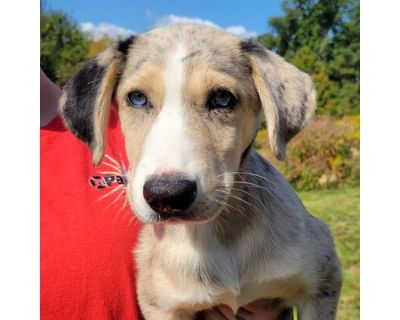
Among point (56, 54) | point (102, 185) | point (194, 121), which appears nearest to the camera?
point (194, 121)

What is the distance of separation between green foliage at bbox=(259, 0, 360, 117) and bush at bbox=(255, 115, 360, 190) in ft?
0.87

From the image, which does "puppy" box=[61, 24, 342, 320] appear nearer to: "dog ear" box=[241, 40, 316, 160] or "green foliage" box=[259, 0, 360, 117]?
"dog ear" box=[241, 40, 316, 160]

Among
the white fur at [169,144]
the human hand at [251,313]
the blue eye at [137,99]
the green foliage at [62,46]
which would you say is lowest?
the human hand at [251,313]

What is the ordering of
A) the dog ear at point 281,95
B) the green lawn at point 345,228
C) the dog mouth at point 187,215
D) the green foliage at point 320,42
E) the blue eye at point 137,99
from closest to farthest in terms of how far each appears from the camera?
the dog mouth at point 187,215 < the blue eye at point 137,99 < the dog ear at point 281,95 < the green foliage at point 320,42 < the green lawn at point 345,228

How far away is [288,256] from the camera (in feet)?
9.56

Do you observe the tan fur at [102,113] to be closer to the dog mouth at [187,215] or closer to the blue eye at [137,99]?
the blue eye at [137,99]

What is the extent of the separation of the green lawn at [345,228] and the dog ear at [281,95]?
4.67 ft

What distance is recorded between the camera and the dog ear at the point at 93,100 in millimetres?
2871

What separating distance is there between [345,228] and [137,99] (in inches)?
116


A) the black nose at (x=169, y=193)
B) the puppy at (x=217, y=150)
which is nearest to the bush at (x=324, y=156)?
the puppy at (x=217, y=150)
